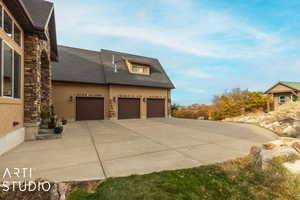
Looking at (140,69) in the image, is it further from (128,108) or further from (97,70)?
(128,108)

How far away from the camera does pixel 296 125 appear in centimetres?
845

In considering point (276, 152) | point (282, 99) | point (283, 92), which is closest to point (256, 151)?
point (276, 152)

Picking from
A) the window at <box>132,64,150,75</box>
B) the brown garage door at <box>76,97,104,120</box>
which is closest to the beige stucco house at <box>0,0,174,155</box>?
the brown garage door at <box>76,97,104,120</box>

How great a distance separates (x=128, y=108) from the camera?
44.5ft

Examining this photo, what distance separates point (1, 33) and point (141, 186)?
18.4 feet

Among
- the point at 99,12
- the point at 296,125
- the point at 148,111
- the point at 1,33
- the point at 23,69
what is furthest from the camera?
the point at 148,111

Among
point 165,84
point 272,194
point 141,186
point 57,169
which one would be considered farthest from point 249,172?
point 165,84

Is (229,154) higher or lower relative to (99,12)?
lower

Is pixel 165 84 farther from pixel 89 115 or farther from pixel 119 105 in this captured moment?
pixel 89 115

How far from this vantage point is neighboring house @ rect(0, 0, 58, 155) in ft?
13.5

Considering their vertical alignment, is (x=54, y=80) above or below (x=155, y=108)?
above

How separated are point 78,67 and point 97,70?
1703mm

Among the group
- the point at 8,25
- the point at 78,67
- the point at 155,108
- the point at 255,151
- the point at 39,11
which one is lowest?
the point at 255,151

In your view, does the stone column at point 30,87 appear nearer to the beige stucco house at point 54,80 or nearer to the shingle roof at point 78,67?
the beige stucco house at point 54,80
